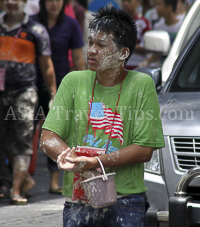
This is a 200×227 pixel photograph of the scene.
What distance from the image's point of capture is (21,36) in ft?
20.1

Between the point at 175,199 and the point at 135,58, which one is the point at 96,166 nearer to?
the point at 175,199

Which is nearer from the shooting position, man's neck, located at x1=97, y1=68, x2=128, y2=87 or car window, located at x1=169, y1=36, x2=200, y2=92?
man's neck, located at x1=97, y1=68, x2=128, y2=87

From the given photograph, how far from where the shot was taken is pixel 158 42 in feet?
21.3

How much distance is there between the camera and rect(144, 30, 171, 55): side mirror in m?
6.48

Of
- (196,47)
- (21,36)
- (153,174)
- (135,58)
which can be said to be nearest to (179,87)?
(196,47)

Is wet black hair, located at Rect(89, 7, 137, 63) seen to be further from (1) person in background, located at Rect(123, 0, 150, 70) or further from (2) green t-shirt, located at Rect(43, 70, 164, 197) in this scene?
(1) person in background, located at Rect(123, 0, 150, 70)

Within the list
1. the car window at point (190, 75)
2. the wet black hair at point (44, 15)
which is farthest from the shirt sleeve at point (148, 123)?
the wet black hair at point (44, 15)

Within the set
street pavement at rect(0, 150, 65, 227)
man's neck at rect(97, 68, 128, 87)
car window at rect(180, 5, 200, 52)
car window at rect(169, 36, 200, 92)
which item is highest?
car window at rect(180, 5, 200, 52)

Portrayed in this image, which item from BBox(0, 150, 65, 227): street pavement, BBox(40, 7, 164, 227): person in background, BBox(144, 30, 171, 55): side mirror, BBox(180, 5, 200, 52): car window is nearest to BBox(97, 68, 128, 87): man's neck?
BBox(40, 7, 164, 227): person in background

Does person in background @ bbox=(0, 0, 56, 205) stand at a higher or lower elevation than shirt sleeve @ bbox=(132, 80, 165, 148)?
higher

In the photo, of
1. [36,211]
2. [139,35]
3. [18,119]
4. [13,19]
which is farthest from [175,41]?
[139,35]

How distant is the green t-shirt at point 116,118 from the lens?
2.85m

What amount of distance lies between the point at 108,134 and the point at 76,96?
27cm

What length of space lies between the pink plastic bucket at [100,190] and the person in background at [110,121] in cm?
8
